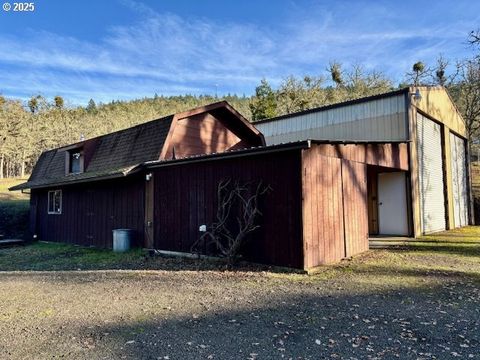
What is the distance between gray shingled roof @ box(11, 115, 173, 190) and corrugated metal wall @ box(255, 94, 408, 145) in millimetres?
7003

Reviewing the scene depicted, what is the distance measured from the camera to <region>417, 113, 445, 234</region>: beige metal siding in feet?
46.0

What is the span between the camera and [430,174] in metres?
14.8

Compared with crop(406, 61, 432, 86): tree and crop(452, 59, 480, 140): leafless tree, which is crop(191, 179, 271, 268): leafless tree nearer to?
crop(452, 59, 480, 140): leafless tree

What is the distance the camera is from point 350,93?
32.9m

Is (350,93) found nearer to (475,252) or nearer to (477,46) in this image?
(477,46)

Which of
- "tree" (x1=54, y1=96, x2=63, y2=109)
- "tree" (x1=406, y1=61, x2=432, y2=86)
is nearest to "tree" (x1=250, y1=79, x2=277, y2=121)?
"tree" (x1=406, y1=61, x2=432, y2=86)

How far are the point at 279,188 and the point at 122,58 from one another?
498 inches

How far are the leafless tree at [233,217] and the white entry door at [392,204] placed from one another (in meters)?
7.58

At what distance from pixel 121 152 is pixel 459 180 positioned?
16205mm

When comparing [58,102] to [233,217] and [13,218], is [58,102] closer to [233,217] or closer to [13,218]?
[13,218]

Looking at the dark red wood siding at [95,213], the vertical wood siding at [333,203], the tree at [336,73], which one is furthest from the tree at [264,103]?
the vertical wood siding at [333,203]

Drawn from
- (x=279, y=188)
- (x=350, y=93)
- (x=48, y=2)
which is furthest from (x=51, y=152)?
(x=350, y=93)

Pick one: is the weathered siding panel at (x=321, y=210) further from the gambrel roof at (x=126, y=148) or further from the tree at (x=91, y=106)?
the tree at (x=91, y=106)

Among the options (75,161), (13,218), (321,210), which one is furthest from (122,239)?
(13,218)
